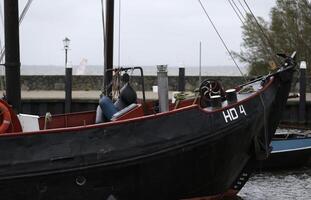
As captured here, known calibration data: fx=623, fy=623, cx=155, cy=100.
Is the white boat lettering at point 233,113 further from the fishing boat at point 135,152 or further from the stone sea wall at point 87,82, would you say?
the stone sea wall at point 87,82

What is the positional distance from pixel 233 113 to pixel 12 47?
313 centimetres

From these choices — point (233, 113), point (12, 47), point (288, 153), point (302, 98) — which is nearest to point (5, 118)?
point (12, 47)

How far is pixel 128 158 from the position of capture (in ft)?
25.0

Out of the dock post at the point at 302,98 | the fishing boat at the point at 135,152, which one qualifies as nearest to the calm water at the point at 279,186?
the fishing boat at the point at 135,152

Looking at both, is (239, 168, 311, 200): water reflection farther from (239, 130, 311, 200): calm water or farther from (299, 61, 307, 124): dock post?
(299, 61, 307, 124): dock post

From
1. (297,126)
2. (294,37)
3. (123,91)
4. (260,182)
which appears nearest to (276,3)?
(294,37)

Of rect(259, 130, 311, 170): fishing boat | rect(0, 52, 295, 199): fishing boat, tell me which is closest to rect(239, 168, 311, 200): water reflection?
rect(259, 130, 311, 170): fishing boat

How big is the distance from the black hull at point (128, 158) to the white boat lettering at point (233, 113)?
0.03m

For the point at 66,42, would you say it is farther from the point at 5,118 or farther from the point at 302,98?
the point at 5,118

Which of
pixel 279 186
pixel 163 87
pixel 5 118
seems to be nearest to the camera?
pixel 5 118

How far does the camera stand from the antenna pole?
27.8 feet

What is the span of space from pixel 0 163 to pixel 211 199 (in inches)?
119

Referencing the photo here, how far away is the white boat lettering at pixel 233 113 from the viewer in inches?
325

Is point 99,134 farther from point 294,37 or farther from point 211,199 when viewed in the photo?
point 294,37
